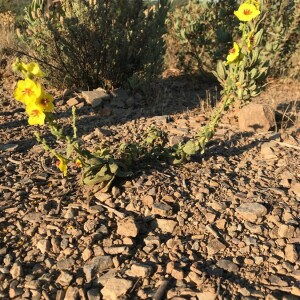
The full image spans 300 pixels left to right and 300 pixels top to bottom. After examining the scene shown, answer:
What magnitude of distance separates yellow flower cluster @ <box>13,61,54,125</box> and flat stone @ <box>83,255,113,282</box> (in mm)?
878

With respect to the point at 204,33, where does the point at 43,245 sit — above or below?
below

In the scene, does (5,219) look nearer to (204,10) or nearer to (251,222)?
(251,222)

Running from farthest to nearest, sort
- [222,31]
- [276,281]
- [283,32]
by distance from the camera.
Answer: [283,32], [222,31], [276,281]

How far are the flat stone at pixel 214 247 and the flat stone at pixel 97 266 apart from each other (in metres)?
0.58

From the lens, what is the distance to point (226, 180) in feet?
9.20

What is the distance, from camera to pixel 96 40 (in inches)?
181

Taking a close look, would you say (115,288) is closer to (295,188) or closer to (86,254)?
(86,254)

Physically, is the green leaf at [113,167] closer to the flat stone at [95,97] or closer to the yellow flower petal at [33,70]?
the yellow flower petal at [33,70]

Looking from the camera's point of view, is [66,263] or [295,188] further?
[295,188]

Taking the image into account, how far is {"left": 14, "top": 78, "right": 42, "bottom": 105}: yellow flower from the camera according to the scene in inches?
80.0

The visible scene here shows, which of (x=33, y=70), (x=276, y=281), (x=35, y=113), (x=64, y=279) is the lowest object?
(x=276, y=281)

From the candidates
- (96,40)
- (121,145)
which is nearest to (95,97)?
(96,40)

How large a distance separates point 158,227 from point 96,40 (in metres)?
3.01

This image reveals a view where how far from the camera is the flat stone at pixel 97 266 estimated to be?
201 centimetres
